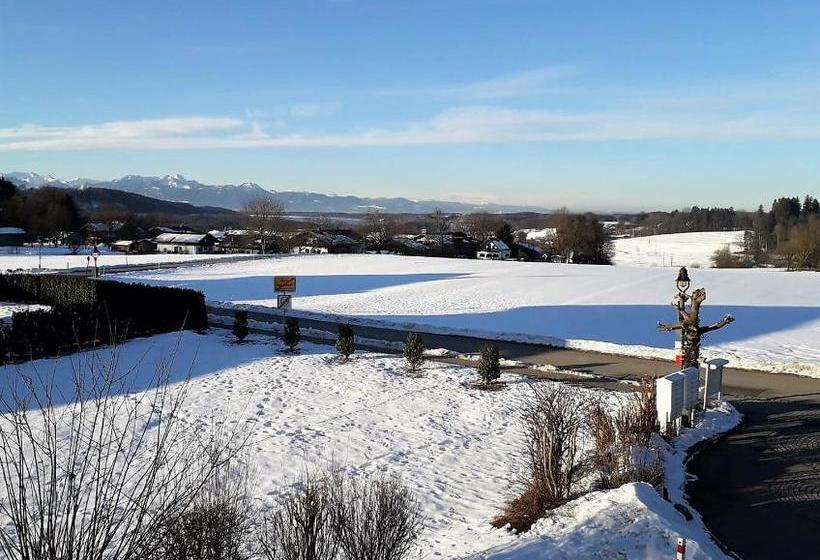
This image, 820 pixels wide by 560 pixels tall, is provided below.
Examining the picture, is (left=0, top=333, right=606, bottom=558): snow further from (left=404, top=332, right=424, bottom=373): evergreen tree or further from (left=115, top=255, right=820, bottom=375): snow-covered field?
(left=115, top=255, right=820, bottom=375): snow-covered field

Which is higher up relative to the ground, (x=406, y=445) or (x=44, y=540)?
(x=44, y=540)

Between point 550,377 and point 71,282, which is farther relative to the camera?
point 71,282

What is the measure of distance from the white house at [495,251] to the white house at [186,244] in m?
37.1

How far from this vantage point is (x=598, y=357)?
20188mm

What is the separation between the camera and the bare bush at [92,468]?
417 centimetres

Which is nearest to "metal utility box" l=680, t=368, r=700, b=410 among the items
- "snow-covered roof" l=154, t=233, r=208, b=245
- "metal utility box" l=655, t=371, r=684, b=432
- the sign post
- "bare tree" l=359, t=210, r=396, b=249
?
"metal utility box" l=655, t=371, r=684, b=432

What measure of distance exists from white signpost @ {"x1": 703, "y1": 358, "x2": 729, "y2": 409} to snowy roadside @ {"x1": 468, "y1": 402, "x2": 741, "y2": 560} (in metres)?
5.47

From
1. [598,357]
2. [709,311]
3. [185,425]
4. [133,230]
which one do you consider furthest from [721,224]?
[185,425]

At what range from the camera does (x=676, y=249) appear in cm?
12262

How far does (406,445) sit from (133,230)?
116 meters

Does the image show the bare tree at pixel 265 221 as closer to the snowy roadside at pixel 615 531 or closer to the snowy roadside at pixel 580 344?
the snowy roadside at pixel 580 344

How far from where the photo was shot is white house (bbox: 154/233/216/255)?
297 feet

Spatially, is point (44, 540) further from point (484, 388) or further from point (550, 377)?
point (550, 377)

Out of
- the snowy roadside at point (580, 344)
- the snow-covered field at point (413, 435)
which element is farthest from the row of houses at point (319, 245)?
the snow-covered field at point (413, 435)
